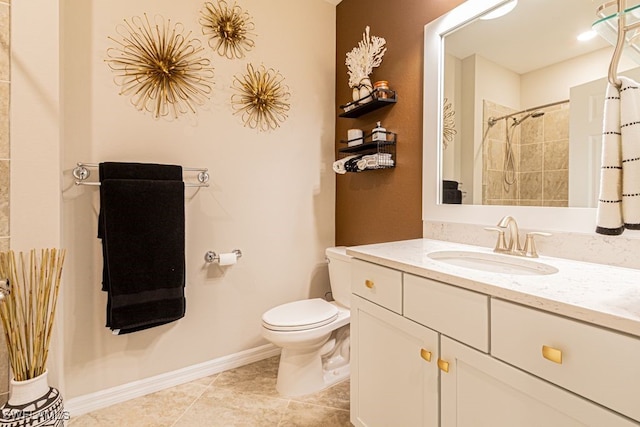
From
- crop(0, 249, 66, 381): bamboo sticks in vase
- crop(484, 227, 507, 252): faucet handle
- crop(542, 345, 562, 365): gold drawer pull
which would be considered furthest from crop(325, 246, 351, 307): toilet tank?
crop(0, 249, 66, 381): bamboo sticks in vase

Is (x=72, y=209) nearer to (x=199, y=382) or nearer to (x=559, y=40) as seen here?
(x=199, y=382)

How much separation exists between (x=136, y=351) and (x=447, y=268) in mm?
1761

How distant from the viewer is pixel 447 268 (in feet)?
3.21

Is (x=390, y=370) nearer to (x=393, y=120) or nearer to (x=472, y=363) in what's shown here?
(x=472, y=363)

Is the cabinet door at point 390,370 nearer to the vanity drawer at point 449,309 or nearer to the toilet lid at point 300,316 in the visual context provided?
the vanity drawer at point 449,309

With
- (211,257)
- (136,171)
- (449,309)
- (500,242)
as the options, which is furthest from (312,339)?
(136,171)

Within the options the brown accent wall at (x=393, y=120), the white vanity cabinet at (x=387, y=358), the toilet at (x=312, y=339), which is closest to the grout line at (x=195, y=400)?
the toilet at (x=312, y=339)

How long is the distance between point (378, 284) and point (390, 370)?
320 millimetres

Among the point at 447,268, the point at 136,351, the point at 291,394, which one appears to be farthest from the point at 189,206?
the point at 447,268

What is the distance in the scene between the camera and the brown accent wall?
5.71ft

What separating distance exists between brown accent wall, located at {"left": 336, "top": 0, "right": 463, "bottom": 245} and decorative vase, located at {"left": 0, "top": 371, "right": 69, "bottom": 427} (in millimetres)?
1790

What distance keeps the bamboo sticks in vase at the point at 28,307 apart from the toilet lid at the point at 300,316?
0.95 metres

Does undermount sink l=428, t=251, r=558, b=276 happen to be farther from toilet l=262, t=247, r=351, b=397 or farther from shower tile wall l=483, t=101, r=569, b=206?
toilet l=262, t=247, r=351, b=397

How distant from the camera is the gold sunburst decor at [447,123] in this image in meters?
1.57
